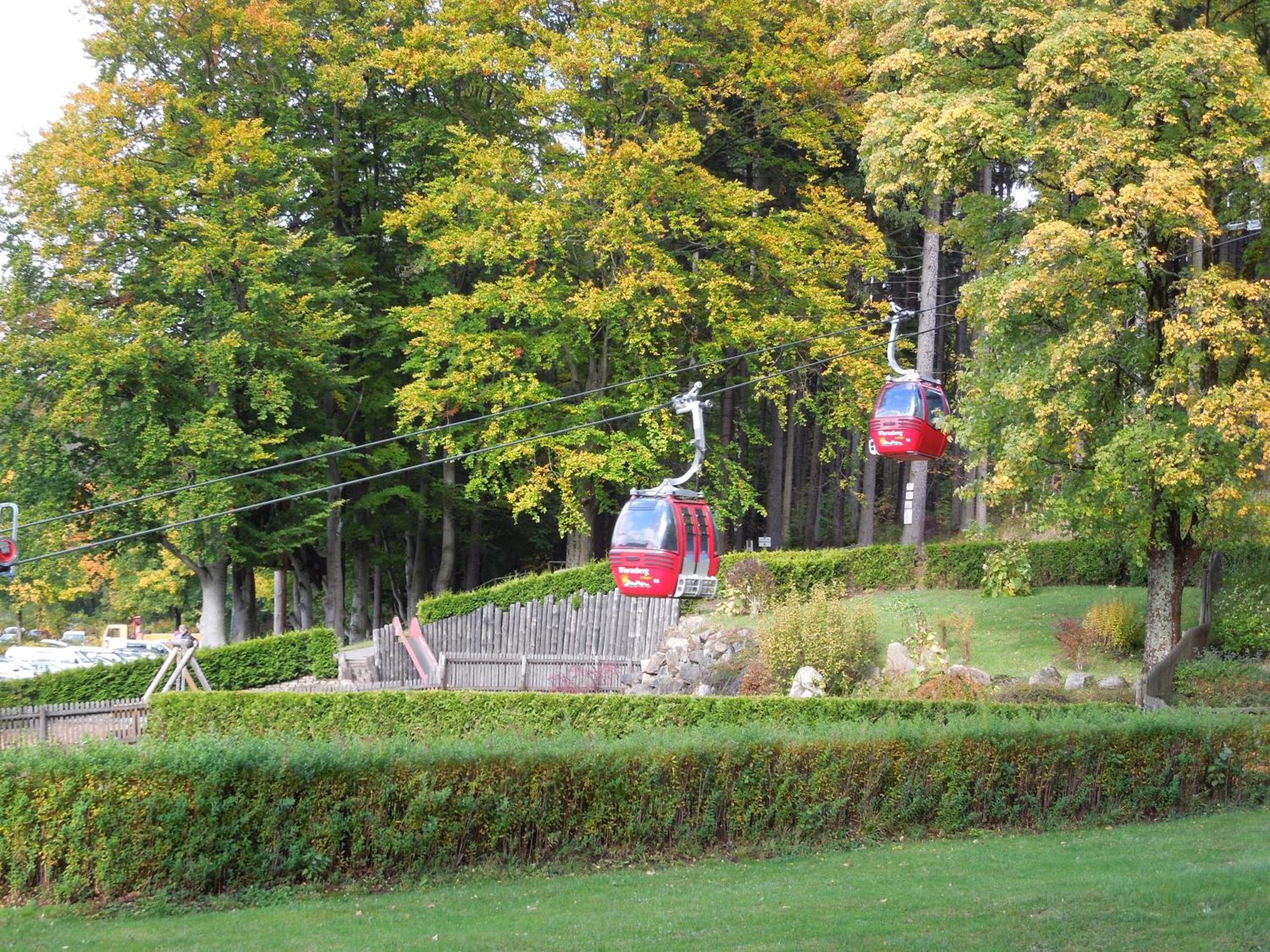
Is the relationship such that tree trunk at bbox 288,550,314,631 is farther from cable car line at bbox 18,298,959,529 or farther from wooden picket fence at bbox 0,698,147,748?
wooden picket fence at bbox 0,698,147,748

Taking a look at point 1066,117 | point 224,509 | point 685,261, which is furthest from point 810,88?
point 224,509

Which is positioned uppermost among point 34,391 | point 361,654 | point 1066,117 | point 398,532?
point 1066,117

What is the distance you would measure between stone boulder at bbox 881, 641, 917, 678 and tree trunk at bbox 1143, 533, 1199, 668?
394cm

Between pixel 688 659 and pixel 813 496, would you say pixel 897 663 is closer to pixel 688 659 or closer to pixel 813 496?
pixel 688 659

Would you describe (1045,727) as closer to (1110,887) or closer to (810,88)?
(1110,887)

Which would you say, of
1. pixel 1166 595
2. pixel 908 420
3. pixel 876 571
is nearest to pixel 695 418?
pixel 908 420

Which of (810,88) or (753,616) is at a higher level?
(810,88)

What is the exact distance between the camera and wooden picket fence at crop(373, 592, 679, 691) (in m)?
27.4

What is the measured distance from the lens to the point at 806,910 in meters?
10.5

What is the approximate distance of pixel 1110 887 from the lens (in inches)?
431

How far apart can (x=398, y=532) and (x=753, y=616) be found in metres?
18.0

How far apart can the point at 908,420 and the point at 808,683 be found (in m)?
5.32

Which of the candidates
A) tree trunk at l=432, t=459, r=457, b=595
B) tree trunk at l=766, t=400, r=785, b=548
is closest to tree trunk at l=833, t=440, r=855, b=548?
tree trunk at l=766, t=400, r=785, b=548

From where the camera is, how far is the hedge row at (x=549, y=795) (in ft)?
38.1
